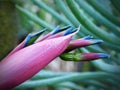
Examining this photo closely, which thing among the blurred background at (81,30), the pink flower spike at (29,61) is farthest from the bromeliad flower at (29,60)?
the blurred background at (81,30)

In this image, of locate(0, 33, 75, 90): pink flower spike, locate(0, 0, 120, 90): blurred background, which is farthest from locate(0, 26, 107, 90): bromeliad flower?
locate(0, 0, 120, 90): blurred background

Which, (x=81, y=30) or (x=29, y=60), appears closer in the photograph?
(x=29, y=60)

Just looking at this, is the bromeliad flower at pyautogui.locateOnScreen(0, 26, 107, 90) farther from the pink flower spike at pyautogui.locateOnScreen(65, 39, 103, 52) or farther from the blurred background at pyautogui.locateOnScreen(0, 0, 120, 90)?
the blurred background at pyautogui.locateOnScreen(0, 0, 120, 90)

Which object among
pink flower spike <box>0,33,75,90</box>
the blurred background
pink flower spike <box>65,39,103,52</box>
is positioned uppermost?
the blurred background

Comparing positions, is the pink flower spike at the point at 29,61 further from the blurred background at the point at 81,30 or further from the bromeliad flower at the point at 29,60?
the blurred background at the point at 81,30

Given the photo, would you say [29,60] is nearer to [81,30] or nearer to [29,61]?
[29,61]

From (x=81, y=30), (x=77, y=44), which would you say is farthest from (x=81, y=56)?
(x=81, y=30)

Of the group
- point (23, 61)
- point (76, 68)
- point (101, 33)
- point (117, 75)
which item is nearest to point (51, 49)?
point (23, 61)

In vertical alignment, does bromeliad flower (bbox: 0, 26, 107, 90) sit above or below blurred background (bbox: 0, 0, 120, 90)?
below
